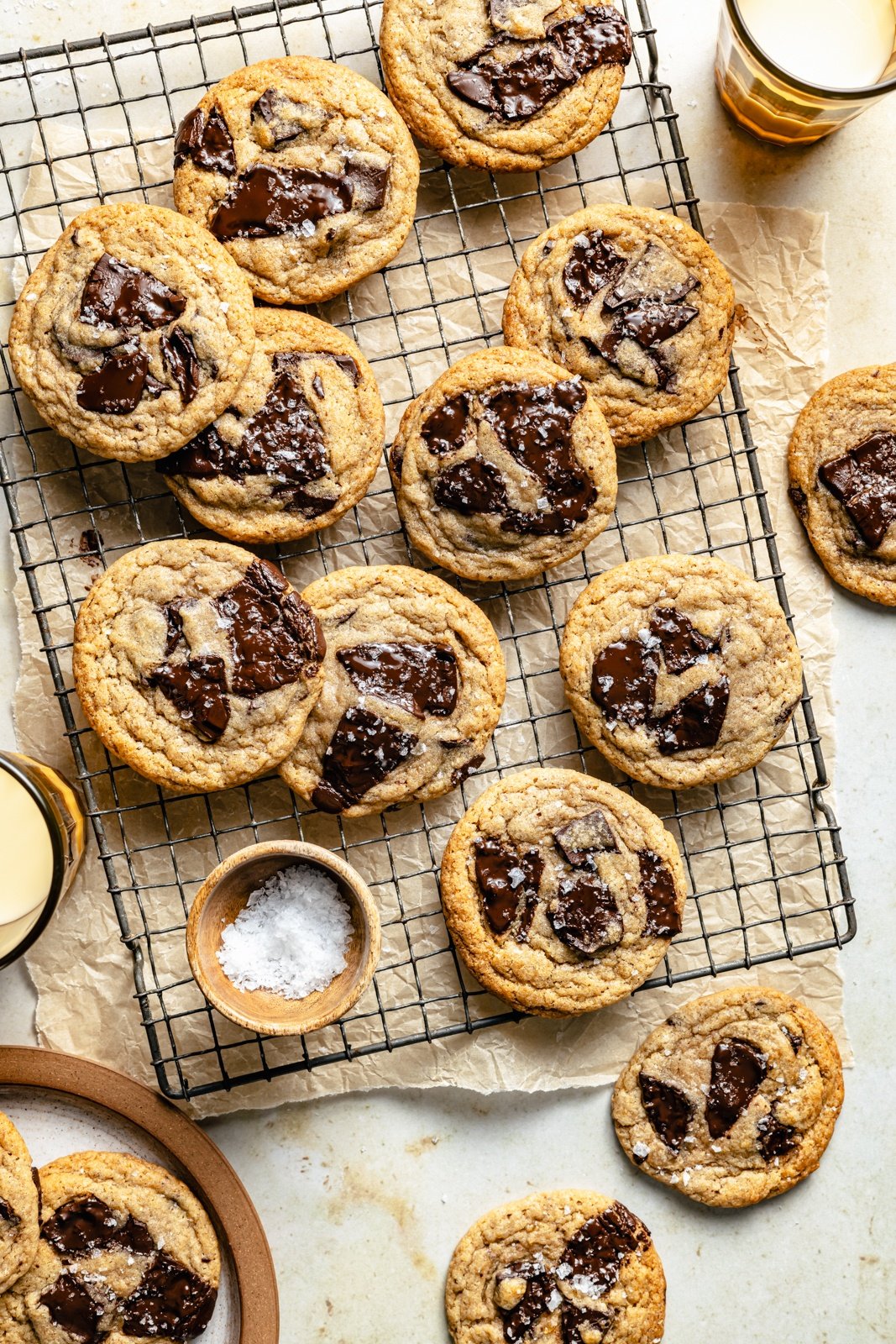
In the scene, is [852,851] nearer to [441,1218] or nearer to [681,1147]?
[681,1147]

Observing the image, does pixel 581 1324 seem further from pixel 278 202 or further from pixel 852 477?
pixel 278 202

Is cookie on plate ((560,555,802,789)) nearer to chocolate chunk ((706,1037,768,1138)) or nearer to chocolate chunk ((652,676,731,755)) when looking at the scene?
chocolate chunk ((652,676,731,755))

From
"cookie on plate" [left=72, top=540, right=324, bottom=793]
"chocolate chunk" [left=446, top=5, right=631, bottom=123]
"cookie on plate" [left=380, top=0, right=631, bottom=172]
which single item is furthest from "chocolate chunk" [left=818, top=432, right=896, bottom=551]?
"cookie on plate" [left=72, top=540, right=324, bottom=793]

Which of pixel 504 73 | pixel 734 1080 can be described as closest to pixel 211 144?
pixel 504 73

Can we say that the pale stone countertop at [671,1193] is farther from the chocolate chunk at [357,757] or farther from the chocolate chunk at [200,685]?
the chocolate chunk at [357,757]

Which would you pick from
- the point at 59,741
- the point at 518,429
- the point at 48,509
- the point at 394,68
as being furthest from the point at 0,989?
the point at 394,68
